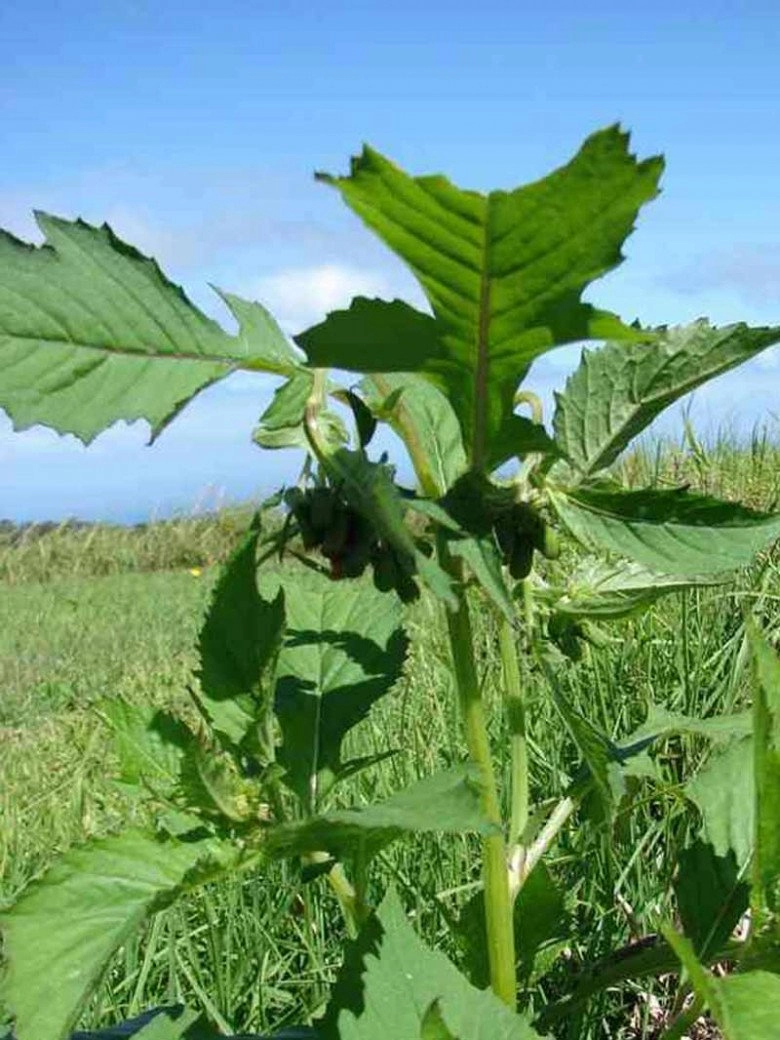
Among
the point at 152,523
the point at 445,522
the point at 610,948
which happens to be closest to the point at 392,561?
the point at 445,522

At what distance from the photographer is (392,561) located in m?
0.74

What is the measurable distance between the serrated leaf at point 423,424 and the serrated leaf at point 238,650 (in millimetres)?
123

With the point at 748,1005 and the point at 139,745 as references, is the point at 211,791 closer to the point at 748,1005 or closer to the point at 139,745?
the point at 139,745

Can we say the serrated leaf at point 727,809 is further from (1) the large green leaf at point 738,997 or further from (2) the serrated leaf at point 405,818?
(2) the serrated leaf at point 405,818

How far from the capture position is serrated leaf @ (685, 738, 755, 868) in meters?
1.07

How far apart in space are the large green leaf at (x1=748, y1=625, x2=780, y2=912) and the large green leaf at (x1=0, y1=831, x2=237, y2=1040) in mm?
298

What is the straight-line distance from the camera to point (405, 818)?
0.71 metres

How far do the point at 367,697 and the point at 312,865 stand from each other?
0.39ft

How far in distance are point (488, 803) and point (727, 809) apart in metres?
0.36

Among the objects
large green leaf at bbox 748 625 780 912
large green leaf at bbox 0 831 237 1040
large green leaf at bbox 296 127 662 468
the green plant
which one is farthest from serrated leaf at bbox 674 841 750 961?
large green leaf at bbox 296 127 662 468

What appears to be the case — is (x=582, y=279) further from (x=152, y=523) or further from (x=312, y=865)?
(x=152, y=523)

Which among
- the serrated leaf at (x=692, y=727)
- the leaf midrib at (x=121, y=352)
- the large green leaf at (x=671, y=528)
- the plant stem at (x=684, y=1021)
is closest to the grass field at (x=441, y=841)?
the serrated leaf at (x=692, y=727)

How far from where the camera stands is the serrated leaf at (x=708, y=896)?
999 millimetres

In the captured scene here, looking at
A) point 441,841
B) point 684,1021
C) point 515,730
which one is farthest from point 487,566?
point 441,841
